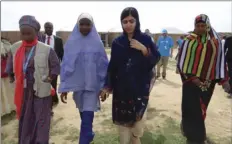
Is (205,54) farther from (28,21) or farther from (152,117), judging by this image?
(28,21)

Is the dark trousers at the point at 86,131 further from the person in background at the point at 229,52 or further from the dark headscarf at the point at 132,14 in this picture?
the person in background at the point at 229,52

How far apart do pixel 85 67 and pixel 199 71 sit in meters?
1.62

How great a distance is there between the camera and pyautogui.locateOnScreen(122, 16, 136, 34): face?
10.4 feet

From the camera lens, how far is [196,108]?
4.27m

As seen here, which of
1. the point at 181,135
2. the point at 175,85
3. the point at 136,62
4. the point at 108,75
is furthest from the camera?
the point at 175,85

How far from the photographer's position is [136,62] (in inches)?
127

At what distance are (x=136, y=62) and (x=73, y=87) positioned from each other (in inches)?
38.8

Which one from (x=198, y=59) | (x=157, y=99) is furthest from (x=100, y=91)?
(x=157, y=99)

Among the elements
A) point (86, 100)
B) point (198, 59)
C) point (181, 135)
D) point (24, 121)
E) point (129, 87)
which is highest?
point (198, 59)

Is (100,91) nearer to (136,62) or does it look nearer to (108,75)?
(108,75)

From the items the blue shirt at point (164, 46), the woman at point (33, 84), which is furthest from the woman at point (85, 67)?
the blue shirt at point (164, 46)

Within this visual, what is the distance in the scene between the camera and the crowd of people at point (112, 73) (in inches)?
129

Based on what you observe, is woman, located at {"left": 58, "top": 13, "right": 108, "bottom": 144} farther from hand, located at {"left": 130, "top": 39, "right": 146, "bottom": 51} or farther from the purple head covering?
hand, located at {"left": 130, "top": 39, "right": 146, "bottom": 51}

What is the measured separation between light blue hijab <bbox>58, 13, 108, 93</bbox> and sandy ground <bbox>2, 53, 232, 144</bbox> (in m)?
1.15
